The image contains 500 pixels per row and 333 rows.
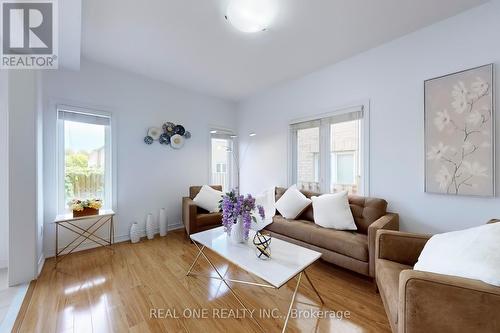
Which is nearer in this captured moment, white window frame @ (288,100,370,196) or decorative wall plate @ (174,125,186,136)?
white window frame @ (288,100,370,196)

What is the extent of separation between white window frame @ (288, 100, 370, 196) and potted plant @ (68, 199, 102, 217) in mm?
2934

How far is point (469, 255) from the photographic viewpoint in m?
1.04

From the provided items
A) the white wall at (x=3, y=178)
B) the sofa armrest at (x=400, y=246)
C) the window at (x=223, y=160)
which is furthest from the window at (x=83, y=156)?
the sofa armrest at (x=400, y=246)

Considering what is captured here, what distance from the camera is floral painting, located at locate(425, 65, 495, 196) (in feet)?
6.00

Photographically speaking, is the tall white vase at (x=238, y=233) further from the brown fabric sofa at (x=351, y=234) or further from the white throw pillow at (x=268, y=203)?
the white throw pillow at (x=268, y=203)

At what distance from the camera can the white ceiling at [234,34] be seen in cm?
187

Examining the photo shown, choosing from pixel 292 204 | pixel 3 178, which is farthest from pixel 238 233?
pixel 3 178

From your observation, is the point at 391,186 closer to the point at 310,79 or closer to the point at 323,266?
the point at 323,266

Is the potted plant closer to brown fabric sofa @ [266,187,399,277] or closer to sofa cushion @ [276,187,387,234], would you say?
brown fabric sofa @ [266,187,399,277]

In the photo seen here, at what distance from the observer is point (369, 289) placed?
1951 millimetres

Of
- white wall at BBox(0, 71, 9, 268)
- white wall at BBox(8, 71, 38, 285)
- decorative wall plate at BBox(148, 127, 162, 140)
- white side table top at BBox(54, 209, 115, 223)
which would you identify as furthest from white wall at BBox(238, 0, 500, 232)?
white wall at BBox(0, 71, 9, 268)

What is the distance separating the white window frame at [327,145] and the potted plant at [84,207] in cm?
293

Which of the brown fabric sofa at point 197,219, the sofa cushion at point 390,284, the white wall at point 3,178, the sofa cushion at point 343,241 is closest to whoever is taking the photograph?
the sofa cushion at point 390,284

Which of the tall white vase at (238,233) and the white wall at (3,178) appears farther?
the white wall at (3,178)
